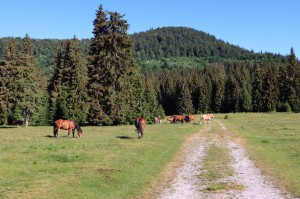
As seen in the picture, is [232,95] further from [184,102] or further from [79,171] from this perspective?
[79,171]

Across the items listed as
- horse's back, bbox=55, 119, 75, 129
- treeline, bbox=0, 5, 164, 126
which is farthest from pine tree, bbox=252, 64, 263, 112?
horse's back, bbox=55, 119, 75, 129

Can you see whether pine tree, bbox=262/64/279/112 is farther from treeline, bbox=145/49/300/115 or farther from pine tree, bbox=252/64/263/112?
pine tree, bbox=252/64/263/112

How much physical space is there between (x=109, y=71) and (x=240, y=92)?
7819cm

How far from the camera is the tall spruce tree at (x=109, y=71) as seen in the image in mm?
55531

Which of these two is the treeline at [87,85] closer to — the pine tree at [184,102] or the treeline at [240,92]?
the treeline at [240,92]

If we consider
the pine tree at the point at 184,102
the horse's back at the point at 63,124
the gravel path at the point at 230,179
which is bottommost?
the gravel path at the point at 230,179

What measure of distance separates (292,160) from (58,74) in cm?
5960

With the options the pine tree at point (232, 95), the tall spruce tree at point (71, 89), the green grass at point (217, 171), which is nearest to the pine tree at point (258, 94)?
the pine tree at point (232, 95)

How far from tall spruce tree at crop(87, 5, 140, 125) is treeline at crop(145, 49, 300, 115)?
6032 cm

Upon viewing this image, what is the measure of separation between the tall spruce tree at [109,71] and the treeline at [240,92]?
60322mm

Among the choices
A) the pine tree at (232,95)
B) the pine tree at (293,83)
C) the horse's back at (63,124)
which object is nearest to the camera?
the horse's back at (63,124)

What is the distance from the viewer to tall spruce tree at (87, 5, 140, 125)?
55.5 meters

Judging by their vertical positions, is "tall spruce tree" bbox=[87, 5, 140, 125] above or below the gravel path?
above

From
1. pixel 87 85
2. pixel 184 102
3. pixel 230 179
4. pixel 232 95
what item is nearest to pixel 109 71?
pixel 87 85
